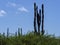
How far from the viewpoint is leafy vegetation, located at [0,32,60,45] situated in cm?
1986

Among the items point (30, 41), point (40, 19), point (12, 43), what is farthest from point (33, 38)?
point (40, 19)

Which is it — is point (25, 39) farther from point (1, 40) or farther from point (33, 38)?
point (1, 40)

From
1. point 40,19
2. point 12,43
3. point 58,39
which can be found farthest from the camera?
point 40,19

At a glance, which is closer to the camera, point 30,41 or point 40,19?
point 30,41

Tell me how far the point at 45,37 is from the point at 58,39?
1.15 metres

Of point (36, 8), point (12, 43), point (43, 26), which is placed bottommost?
point (12, 43)

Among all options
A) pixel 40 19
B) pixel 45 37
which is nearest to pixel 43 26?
pixel 40 19

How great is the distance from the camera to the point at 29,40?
19969mm

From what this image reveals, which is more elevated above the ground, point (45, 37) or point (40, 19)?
point (40, 19)

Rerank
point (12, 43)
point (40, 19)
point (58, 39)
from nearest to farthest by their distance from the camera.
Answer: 1. point (12, 43)
2. point (58, 39)
3. point (40, 19)

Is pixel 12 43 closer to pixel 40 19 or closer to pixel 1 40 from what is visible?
pixel 1 40

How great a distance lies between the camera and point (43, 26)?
3212 cm

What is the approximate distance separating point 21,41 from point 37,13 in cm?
1243

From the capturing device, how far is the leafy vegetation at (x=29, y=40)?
19.9 metres
